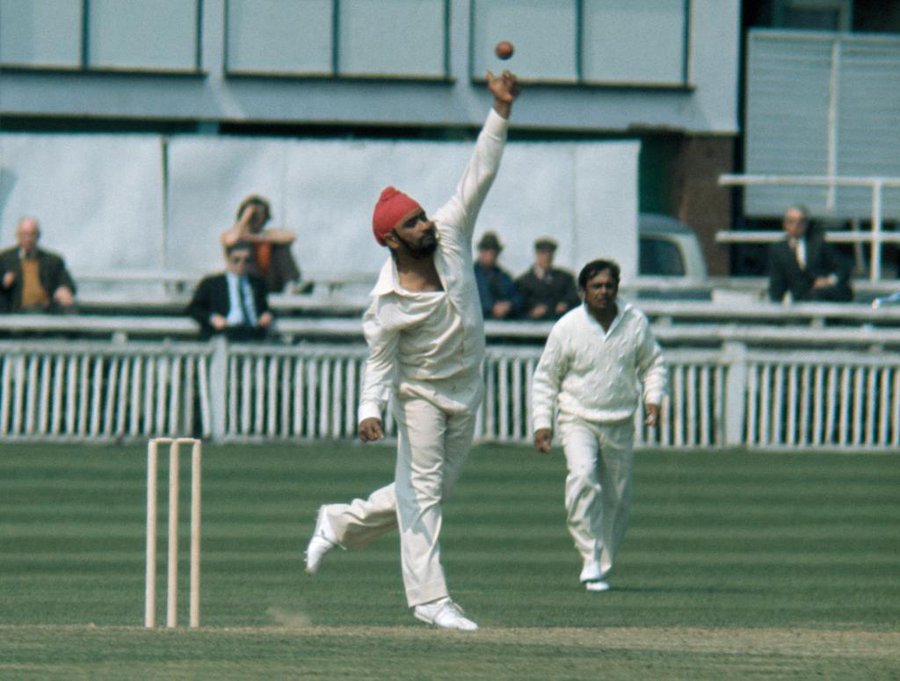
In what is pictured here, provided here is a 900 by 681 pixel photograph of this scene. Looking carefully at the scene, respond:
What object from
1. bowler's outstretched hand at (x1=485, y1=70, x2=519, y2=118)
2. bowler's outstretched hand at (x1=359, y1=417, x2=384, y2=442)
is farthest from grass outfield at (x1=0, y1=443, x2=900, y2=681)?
bowler's outstretched hand at (x1=485, y1=70, x2=519, y2=118)

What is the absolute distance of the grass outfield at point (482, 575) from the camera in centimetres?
834

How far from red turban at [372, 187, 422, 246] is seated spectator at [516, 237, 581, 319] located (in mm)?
11656

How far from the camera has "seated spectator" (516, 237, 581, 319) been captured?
2138 cm

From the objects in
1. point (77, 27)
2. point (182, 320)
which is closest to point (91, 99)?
point (77, 27)

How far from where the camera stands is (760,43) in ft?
111

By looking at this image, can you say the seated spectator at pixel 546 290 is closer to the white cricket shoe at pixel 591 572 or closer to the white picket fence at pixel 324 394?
the white picket fence at pixel 324 394

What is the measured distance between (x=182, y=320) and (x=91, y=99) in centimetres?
1054

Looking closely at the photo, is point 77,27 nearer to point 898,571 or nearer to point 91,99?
point 91,99

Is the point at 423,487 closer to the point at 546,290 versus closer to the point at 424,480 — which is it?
the point at 424,480

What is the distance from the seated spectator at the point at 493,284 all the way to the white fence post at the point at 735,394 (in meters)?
1.98

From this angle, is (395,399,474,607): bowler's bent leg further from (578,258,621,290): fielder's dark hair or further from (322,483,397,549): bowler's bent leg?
(578,258,621,290): fielder's dark hair

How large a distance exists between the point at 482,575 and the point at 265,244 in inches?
372

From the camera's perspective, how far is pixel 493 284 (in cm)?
2139

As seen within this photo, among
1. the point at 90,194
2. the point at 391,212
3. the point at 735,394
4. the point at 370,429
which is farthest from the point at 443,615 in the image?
the point at 90,194
